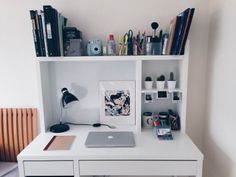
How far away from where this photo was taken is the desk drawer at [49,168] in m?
1.23

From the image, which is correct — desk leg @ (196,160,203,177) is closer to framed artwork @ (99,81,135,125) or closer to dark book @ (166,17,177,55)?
framed artwork @ (99,81,135,125)

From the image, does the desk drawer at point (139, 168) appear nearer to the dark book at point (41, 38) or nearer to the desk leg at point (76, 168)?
the desk leg at point (76, 168)

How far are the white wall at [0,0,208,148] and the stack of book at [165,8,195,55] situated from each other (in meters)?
0.25

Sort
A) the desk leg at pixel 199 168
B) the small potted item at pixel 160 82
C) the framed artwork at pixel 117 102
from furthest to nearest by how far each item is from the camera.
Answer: the framed artwork at pixel 117 102, the small potted item at pixel 160 82, the desk leg at pixel 199 168

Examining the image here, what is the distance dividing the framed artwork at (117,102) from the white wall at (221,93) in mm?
612

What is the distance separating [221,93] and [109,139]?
32.3 inches

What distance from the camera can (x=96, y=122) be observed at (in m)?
1.76

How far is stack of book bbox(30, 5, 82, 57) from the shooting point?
4.48 ft

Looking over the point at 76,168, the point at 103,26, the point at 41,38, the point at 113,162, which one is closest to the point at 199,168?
the point at 113,162

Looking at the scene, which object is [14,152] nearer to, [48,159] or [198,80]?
[48,159]

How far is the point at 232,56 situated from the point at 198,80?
46 cm

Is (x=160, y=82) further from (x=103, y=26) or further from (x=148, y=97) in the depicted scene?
(x=103, y=26)

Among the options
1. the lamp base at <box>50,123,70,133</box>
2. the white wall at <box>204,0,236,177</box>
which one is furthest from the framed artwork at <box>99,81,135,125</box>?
the white wall at <box>204,0,236,177</box>

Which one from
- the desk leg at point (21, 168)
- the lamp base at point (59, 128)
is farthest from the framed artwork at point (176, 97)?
the desk leg at point (21, 168)
